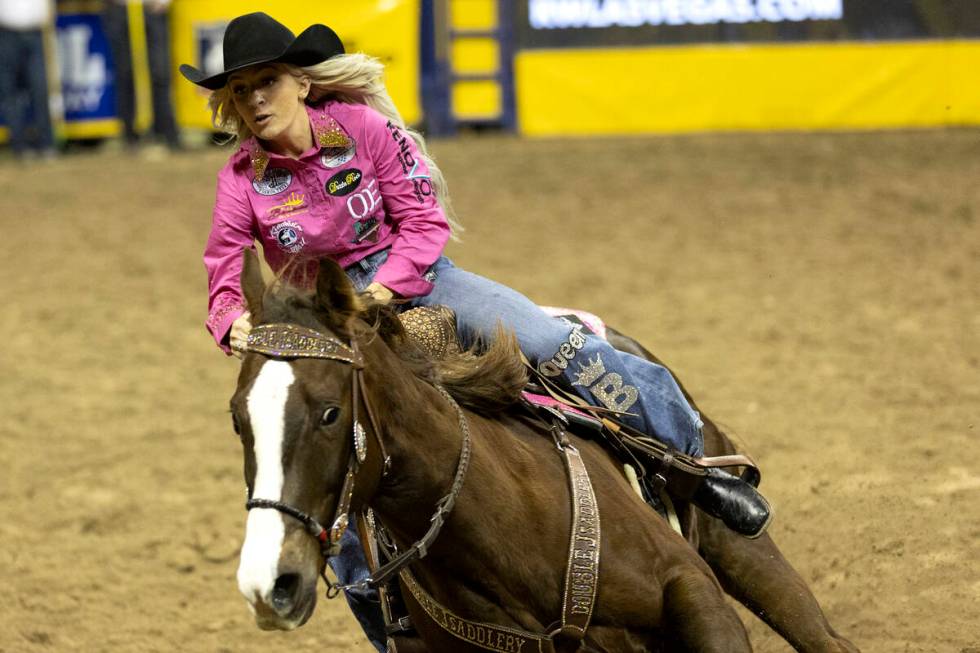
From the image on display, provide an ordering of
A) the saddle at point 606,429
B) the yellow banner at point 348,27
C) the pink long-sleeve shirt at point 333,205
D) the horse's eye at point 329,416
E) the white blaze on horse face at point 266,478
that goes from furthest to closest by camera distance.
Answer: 1. the yellow banner at point 348,27
2. the pink long-sleeve shirt at point 333,205
3. the saddle at point 606,429
4. the horse's eye at point 329,416
5. the white blaze on horse face at point 266,478

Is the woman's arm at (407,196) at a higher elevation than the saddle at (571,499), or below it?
higher

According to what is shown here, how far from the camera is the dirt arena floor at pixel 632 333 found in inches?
189

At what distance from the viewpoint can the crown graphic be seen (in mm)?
3567

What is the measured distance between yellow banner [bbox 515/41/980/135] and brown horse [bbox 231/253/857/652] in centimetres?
885

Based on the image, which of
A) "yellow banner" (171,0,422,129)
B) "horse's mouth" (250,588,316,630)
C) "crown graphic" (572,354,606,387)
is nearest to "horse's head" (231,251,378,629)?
"horse's mouth" (250,588,316,630)

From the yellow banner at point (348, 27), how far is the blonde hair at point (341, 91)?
8.68 metres

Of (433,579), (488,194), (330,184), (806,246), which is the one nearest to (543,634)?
(433,579)

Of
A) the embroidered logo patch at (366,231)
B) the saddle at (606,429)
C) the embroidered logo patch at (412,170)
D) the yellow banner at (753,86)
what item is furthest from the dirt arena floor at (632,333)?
the embroidered logo patch at (412,170)

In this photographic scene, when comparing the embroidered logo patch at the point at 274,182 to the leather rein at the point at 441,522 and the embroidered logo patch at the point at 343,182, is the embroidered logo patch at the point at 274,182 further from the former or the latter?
the leather rein at the point at 441,522

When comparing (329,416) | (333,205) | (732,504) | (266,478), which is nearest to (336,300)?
(329,416)

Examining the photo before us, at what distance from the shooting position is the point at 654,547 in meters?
3.15

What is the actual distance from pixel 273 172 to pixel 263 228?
5.7 inches

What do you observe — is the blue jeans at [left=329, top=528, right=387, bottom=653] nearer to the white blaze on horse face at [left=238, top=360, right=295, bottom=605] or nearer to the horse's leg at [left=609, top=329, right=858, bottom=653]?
the horse's leg at [left=609, top=329, right=858, bottom=653]

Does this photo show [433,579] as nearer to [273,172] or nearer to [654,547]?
[654,547]
